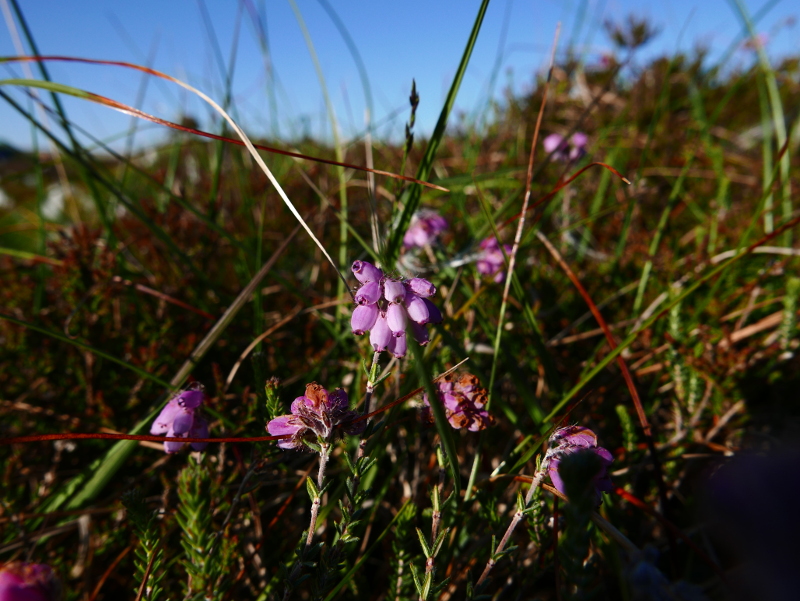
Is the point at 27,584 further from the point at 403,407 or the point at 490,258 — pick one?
the point at 490,258

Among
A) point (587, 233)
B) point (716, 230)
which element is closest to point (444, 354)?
point (587, 233)

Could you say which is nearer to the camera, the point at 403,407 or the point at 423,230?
the point at 403,407

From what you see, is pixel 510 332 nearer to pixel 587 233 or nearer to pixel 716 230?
pixel 587 233

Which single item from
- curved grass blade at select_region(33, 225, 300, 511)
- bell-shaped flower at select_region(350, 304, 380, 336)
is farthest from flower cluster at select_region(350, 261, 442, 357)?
curved grass blade at select_region(33, 225, 300, 511)

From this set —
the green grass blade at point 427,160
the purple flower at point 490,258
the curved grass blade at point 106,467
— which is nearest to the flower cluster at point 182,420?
the curved grass blade at point 106,467

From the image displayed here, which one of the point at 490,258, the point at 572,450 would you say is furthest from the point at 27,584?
the point at 490,258

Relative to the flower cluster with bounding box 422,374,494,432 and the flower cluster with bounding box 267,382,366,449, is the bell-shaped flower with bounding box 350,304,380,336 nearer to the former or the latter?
the flower cluster with bounding box 267,382,366,449
